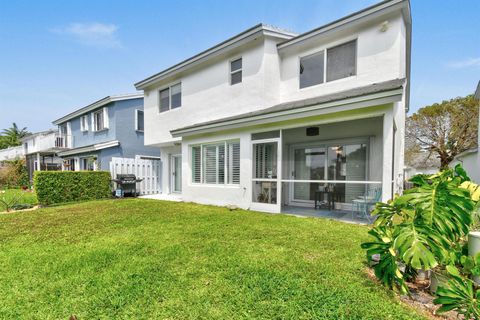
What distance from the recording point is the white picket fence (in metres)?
14.9

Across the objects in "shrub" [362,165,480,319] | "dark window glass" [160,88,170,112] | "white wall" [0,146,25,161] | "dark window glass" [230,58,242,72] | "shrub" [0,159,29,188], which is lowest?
"shrub" [0,159,29,188]

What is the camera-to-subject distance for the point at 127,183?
567 inches

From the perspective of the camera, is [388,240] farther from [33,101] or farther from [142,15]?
[33,101]

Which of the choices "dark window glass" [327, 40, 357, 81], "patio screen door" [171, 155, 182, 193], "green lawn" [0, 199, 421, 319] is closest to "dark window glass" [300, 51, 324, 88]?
"dark window glass" [327, 40, 357, 81]

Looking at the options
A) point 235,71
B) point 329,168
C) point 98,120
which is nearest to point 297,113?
point 329,168

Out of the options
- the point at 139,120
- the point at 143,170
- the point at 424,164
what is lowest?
the point at 424,164

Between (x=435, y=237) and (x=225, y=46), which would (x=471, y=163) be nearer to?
(x=225, y=46)

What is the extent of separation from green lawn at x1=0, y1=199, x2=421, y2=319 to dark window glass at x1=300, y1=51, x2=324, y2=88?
604 cm

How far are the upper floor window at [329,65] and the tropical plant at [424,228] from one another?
22.2 feet

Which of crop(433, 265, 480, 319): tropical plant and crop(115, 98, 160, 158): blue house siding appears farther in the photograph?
crop(115, 98, 160, 158): blue house siding

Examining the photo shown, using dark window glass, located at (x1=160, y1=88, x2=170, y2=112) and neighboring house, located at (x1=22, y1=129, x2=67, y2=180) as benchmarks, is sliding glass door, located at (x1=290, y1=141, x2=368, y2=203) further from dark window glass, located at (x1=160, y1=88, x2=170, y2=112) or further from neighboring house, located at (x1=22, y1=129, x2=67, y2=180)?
neighboring house, located at (x1=22, y1=129, x2=67, y2=180)

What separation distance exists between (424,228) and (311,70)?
8596 millimetres

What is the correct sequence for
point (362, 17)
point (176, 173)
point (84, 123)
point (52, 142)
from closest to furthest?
point (362, 17), point (176, 173), point (84, 123), point (52, 142)

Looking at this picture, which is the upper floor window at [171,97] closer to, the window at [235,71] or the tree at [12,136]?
the window at [235,71]
